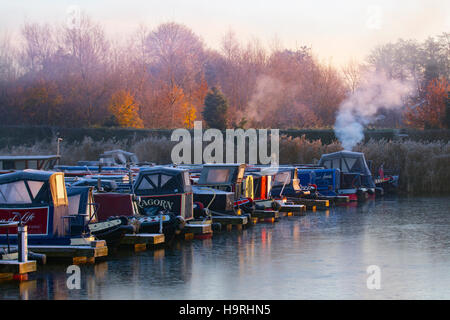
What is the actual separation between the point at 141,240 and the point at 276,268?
16.7ft

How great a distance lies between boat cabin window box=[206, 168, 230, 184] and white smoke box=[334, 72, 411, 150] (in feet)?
105

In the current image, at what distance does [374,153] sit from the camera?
6022cm

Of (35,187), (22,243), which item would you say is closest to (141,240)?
(35,187)

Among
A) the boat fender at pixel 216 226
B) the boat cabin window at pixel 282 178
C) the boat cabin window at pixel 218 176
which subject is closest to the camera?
the boat fender at pixel 216 226

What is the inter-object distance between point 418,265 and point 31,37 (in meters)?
67.6

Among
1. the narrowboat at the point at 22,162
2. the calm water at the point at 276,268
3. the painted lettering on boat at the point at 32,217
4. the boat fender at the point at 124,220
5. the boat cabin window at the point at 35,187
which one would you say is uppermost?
the narrowboat at the point at 22,162

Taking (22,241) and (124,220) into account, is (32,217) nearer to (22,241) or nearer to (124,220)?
(22,241)

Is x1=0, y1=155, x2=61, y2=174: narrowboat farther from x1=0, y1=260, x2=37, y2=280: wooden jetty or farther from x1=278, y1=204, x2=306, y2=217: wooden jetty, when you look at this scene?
x1=0, y1=260, x2=37, y2=280: wooden jetty

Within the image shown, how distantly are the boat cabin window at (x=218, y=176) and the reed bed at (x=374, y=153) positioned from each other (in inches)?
950

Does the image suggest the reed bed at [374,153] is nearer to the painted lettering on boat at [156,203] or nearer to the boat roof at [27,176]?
the painted lettering on boat at [156,203]

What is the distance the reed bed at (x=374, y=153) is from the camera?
57.3 meters

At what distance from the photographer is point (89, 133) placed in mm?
72188
